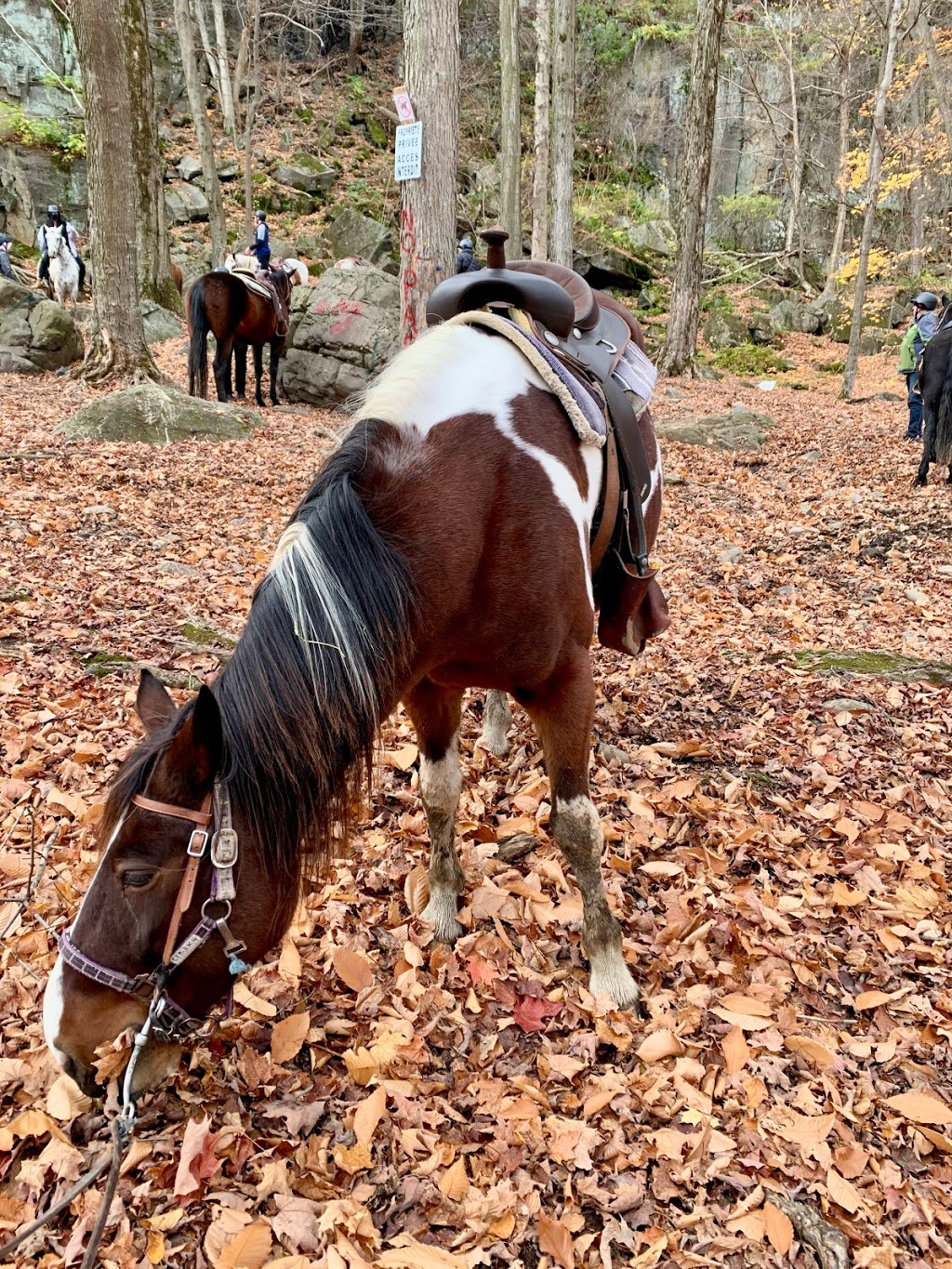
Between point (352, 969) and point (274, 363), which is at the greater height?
point (274, 363)

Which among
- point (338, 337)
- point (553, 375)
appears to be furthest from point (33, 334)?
point (553, 375)

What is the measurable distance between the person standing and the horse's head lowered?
1176 cm

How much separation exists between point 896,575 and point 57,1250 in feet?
22.3

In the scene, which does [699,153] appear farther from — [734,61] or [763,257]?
[734,61]

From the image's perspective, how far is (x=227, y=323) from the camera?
12336mm

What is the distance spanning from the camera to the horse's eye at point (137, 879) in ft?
5.76

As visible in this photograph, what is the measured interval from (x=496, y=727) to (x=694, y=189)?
49.8 ft

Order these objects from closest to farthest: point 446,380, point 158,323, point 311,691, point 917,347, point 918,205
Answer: point 311,691 < point 446,380 < point 917,347 < point 158,323 < point 918,205

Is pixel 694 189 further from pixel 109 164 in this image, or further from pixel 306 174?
pixel 306 174

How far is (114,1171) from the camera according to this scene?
5.34ft

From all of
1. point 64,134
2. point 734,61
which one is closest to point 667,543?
point 64,134

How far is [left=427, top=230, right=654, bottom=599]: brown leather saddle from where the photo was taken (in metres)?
2.97

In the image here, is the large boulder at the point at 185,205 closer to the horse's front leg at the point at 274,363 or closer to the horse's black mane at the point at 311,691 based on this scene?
the horse's front leg at the point at 274,363

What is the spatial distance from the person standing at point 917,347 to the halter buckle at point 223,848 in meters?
11.8
